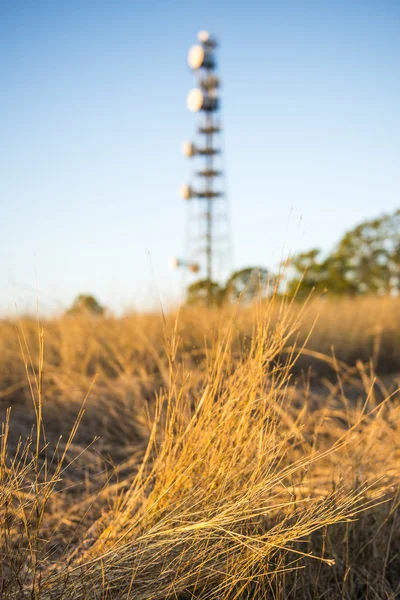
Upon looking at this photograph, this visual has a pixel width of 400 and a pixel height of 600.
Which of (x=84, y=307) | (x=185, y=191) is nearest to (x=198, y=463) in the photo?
(x=84, y=307)

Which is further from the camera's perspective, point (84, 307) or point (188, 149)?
point (188, 149)

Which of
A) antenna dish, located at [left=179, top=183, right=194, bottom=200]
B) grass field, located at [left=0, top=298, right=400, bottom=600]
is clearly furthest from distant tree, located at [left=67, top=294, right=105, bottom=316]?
antenna dish, located at [left=179, top=183, right=194, bottom=200]

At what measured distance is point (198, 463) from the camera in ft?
4.35

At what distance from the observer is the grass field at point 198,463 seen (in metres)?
1.11

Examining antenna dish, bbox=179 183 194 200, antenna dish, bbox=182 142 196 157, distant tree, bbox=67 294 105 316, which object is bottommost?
distant tree, bbox=67 294 105 316

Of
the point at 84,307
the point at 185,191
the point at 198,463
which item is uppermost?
the point at 185,191

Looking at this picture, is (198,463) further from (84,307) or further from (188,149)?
(188,149)

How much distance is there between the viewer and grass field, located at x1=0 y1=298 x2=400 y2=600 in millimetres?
1108

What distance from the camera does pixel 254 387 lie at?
126 centimetres

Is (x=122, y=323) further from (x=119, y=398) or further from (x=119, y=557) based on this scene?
(x=119, y=557)

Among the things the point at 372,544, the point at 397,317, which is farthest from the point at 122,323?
the point at 397,317

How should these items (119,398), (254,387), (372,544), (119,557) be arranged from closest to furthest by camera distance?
(119,557) < (254,387) < (372,544) < (119,398)

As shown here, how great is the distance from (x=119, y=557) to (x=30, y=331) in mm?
4125

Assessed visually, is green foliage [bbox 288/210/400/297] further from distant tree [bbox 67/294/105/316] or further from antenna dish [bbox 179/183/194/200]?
distant tree [bbox 67/294/105/316]
